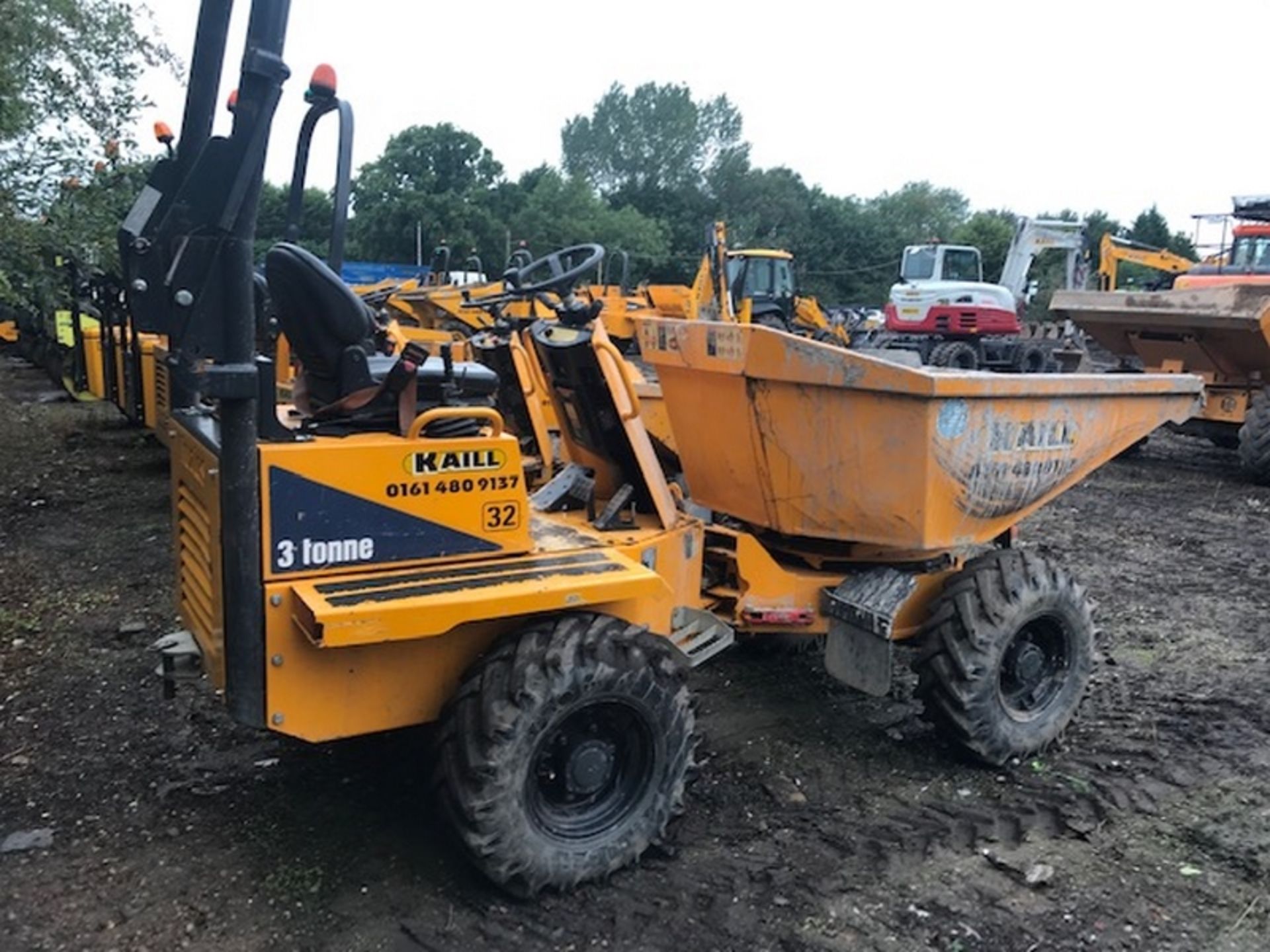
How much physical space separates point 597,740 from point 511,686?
41cm

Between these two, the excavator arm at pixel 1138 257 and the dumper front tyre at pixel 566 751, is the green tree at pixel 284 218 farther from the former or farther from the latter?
the excavator arm at pixel 1138 257

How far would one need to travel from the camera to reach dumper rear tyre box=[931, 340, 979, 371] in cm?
1728

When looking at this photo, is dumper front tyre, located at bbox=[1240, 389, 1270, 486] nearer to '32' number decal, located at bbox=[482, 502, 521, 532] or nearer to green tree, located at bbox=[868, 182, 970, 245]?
'32' number decal, located at bbox=[482, 502, 521, 532]

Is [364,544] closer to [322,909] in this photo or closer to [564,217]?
[322,909]

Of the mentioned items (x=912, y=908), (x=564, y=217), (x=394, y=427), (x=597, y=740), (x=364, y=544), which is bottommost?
(x=912, y=908)

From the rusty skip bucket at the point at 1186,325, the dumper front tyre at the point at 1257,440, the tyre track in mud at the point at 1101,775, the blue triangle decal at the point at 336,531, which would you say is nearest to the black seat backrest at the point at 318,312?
the blue triangle decal at the point at 336,531

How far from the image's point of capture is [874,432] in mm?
3930

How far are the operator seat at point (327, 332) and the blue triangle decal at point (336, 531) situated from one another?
363 millimetres

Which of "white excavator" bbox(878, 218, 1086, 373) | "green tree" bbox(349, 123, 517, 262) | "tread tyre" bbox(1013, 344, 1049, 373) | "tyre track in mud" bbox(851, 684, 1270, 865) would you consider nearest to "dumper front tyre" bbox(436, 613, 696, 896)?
"tyre track in mud" bbox(851, 684, 1270, 865)

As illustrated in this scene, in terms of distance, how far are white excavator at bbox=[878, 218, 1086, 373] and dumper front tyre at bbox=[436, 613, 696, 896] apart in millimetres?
14584

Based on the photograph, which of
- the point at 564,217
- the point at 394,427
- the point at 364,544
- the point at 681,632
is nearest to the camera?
the point at 364,544

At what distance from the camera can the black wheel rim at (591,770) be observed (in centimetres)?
332

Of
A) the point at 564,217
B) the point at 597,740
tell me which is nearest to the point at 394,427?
the point at 597,740

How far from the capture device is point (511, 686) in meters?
3.14
